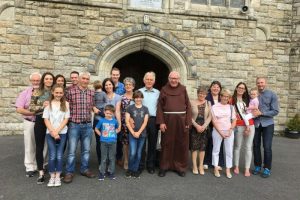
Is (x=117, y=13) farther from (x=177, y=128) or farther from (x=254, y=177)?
(x=254, y=177)

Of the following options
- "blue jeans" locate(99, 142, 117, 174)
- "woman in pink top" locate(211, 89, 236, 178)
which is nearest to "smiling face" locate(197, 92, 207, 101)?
"woman in pink top" locate(211, 89, 236, 178)

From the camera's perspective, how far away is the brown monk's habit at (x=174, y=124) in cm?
439

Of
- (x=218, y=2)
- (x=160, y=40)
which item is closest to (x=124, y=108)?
(x=160, y=40)

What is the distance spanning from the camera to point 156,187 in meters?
3.91

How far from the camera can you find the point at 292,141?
8172 millimetres

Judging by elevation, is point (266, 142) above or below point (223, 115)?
below

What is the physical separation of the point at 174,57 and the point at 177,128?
4246 millimetres

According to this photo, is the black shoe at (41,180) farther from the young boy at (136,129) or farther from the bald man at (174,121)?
the bald man at (174,121)

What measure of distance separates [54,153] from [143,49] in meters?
5.39

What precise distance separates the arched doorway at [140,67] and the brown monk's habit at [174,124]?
17.5 ft

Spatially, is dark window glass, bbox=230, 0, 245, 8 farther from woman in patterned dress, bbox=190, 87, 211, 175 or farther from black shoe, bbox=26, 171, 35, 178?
black shoe, bbox=26, 171, 35, 178

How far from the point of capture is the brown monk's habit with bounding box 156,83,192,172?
14.4 feet

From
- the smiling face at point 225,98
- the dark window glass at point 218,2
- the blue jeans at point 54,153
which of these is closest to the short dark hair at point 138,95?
the blue jeans at point 54,153

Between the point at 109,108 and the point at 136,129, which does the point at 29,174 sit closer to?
the point at 109,108
